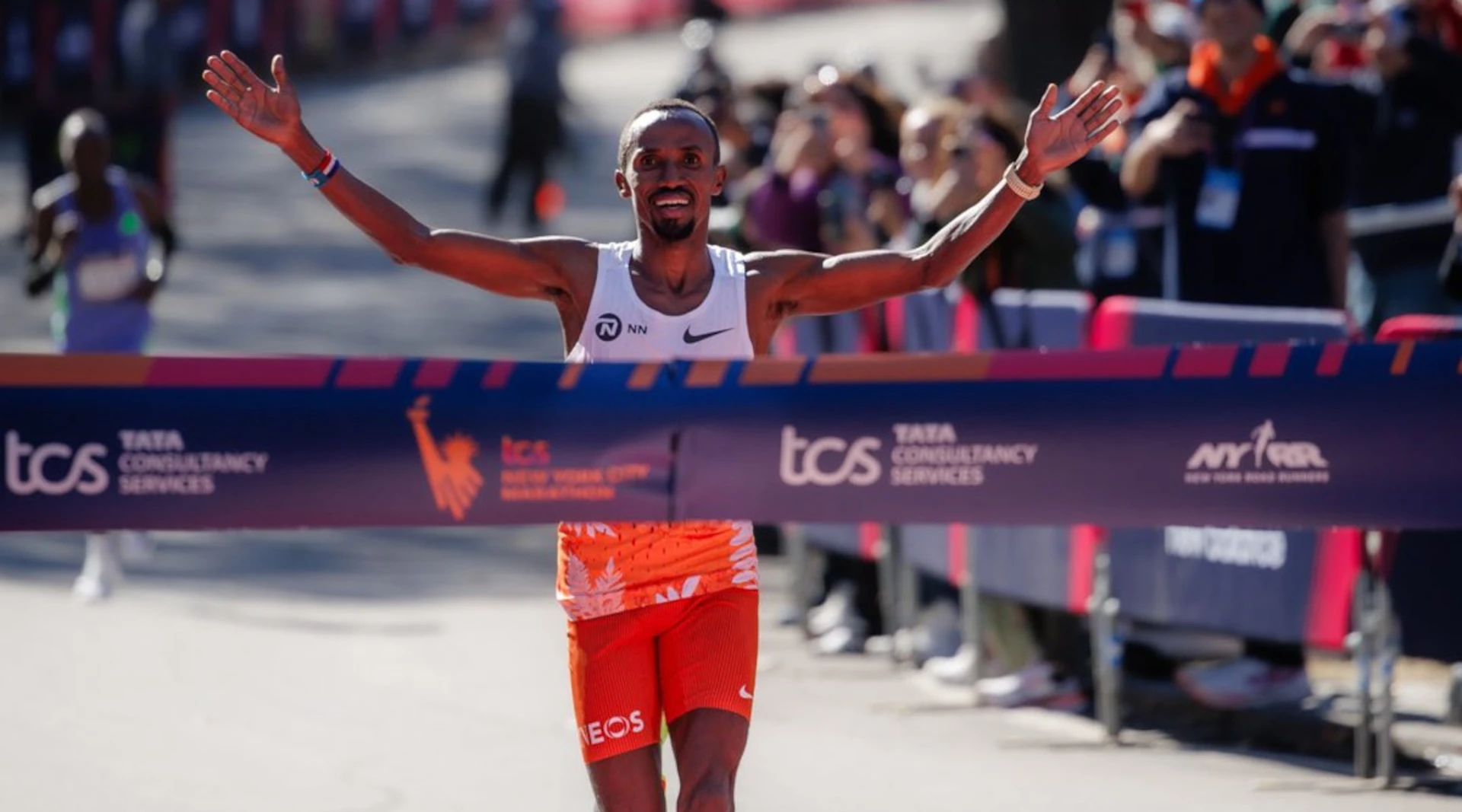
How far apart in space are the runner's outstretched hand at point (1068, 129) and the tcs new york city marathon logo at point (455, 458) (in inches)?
Answer: 54.2

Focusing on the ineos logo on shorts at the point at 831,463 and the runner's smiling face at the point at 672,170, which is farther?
the ineos logo on shorts at the point at 831,463

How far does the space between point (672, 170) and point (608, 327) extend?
17.8 inches

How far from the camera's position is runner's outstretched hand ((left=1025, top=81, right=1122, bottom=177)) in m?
6.49

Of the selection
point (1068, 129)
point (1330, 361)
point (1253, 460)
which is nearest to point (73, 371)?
point (1068, 129)

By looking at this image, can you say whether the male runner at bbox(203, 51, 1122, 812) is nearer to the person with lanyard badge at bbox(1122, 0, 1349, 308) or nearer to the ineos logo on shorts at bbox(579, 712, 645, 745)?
the ineos logo on shorts at bbox(579, 712, 645, 745)

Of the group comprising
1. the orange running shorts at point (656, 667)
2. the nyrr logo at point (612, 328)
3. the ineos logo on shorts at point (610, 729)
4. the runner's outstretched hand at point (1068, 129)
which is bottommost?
the ineos logo on shorts at point (610, 729)

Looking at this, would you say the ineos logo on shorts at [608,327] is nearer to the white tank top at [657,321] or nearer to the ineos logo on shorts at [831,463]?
the white tank top at [657,321]

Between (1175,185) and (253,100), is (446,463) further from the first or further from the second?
(1175,185)

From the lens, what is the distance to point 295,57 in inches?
1457

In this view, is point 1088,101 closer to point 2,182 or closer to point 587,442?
point 587,442

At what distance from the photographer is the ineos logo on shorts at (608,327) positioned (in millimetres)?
6555

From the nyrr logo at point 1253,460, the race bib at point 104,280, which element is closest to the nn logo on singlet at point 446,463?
the nyrr logo at point 1253,460

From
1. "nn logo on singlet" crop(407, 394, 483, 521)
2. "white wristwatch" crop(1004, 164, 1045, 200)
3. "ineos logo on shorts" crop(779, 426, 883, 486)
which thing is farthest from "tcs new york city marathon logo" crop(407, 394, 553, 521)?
"white wristwatch" crop(1004, 164, 1045, 200)

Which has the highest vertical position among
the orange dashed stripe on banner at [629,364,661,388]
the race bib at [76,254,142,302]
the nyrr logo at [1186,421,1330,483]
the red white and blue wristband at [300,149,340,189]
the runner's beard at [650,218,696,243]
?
the race bib at [76,254,142,302]
